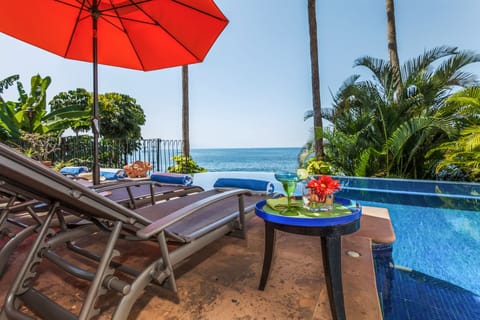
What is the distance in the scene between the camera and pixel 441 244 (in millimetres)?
3492

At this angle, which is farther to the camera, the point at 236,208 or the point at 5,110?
the point at 5,110

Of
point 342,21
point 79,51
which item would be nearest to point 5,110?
point 79,51

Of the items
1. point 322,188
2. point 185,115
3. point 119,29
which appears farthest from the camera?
point 185,115

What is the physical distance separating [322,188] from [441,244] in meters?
3.11

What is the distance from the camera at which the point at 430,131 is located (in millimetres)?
7285

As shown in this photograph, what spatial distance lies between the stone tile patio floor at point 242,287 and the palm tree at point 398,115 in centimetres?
616

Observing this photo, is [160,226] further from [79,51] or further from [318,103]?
[318,103]

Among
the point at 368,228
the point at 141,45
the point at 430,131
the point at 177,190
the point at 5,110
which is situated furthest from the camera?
the point at 5,110

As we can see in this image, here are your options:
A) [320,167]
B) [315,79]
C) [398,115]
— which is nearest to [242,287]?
→ [320,167]

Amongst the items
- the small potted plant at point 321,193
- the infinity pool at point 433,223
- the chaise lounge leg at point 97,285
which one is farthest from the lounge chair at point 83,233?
the infinity pool at point 433,223

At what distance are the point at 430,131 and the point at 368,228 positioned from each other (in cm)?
622

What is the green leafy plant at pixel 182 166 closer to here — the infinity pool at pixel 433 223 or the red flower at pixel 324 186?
the infinity pool at pixel 433 223

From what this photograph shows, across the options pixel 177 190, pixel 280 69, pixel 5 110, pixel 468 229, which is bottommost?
pixel 468 229

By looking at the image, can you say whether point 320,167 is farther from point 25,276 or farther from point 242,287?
point 25,276
